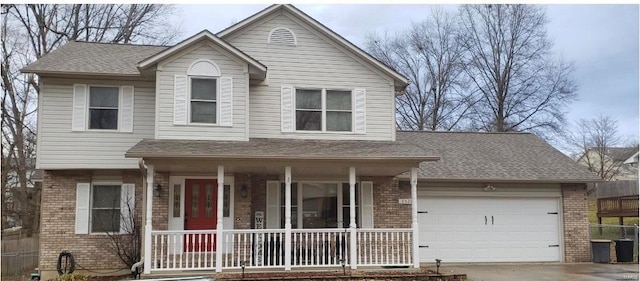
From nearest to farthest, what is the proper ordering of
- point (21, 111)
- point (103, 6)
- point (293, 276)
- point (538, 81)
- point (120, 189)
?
point (293, 276)
point (120, 189)
point (21, 111)
point (103, 6)
point (538, 81)

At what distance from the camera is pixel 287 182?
12141 millimetres

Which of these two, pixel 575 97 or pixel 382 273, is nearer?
pixel 382 273

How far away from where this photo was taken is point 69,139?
536 inches

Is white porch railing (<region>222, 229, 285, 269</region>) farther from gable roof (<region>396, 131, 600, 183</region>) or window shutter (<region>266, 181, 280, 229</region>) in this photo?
gable roof (<region>396, 131, 600, 183</region>)

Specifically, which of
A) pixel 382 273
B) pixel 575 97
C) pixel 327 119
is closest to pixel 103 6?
pixel 327 119

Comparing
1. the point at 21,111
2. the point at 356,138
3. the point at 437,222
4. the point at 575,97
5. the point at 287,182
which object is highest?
the point at 575,97

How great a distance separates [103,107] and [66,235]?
315 cm

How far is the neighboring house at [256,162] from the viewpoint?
12430 millimetres

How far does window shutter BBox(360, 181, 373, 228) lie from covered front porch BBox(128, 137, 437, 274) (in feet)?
0.08

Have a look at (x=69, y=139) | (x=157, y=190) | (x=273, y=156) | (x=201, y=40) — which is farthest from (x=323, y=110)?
(x=69, y=139)

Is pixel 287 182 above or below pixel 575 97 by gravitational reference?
below

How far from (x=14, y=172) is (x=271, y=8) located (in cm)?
1862

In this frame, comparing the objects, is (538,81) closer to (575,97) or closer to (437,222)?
(575,97)

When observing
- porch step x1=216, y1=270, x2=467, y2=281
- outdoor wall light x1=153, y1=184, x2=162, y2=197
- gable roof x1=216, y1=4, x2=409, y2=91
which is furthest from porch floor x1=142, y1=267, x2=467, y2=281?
gable roof x1=216, y1=4, x2=409, y2=91
